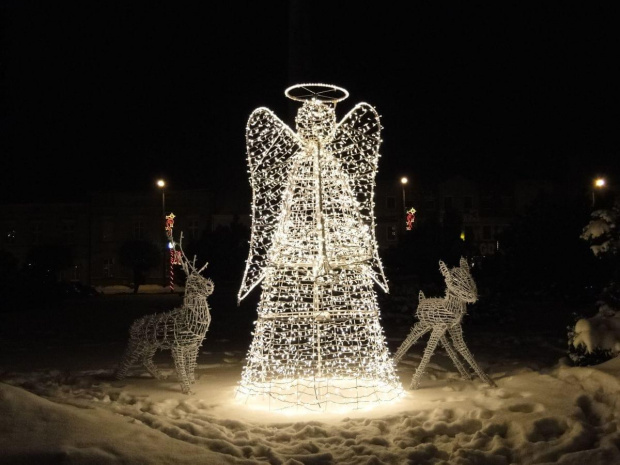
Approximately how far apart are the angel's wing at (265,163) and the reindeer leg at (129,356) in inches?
60.4

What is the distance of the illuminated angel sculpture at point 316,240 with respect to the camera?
7.09 metres

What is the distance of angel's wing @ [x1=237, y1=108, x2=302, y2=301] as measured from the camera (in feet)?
24.6

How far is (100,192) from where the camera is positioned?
42.0m

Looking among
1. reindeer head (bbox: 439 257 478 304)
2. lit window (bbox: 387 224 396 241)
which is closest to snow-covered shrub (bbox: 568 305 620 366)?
reindeer head (bbox: 439 257 478 304)

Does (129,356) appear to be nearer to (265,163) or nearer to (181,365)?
(181,365)

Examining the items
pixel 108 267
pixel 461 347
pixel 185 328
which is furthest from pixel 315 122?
pixel 108 267

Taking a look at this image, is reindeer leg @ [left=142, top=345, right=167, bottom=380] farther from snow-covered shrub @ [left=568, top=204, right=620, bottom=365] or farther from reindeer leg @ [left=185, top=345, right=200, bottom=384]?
snow-covered shrub @ [left=568, top=204, right=620, bottom=365]

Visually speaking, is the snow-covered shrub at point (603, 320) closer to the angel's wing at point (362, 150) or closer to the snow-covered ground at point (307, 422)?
the snow-covered ground at point (307, 422)

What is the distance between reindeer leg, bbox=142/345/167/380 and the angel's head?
308 centimetres

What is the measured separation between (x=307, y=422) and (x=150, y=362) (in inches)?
112

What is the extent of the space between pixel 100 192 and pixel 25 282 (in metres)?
20.9

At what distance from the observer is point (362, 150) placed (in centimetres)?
753

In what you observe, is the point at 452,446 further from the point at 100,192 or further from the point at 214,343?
the point at 100,192

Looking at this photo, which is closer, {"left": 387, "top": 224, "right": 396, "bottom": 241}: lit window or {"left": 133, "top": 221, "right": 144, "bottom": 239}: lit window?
{"left": 387, "top": 224, "right": 396, "bottom": 241}: lit window
